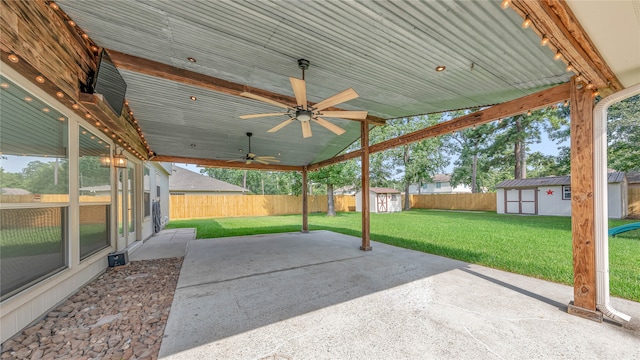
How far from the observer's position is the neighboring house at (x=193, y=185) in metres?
19.1

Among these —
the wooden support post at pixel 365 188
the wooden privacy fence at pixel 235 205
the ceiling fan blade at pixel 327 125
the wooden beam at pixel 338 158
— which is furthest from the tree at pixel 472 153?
the ceiling fan blade at pixel 327 125

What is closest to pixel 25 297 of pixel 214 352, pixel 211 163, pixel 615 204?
pixel 214 352

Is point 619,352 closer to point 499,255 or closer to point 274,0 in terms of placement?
point 499,255

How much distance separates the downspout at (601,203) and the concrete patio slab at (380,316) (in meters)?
0.33

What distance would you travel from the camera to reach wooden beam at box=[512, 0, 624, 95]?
1662 mm

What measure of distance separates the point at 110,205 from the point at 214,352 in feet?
13.8

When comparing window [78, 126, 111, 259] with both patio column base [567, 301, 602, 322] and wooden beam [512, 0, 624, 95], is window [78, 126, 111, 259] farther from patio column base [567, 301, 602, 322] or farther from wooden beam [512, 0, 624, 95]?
patio column base [567, 301, 602, 322]

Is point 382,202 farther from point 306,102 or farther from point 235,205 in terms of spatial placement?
point 306,102

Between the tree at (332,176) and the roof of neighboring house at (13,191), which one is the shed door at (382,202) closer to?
the tree at (332,176)

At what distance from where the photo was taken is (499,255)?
5023 mm

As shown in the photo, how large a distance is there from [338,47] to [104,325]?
147 inches

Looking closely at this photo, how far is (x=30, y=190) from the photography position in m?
2.54

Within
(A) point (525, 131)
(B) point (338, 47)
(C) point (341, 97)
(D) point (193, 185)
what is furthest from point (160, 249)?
(A) point (525, 131)

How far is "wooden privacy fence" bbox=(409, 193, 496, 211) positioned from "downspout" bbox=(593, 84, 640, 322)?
57.4 feet
